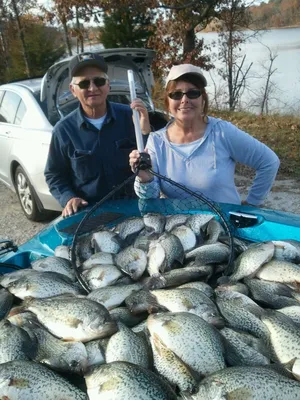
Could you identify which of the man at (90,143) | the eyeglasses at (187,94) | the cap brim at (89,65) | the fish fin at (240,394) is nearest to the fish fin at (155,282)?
the fish fin at (240,394)

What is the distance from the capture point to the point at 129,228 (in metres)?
2.73

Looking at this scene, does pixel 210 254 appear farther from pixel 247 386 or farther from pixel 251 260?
pixel 247 386

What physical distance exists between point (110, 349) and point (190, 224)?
1.04 meters

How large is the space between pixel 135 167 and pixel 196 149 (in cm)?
54

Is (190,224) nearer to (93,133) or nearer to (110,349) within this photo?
(110,349)

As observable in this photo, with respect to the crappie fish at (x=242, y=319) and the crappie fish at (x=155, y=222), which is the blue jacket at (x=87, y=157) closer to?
the crappie fish at (x=155, y=222)

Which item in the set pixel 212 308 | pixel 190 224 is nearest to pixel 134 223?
pixel 190 224

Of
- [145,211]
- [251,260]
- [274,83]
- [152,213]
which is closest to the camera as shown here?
[251,260]

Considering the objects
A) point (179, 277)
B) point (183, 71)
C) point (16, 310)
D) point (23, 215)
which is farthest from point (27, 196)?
point (179, 277)

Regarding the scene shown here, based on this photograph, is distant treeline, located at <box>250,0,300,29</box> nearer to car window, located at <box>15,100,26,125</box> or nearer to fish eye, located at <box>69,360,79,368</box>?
car window, located at <box>15,100,26,125</box>

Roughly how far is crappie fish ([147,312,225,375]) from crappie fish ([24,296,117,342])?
0.63 feet

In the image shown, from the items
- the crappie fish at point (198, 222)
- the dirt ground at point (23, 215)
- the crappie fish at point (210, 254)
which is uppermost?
the crappie fish at point (198, 222)

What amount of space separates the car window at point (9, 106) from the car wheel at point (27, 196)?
772 mm

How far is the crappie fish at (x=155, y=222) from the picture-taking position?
2.64 metres
